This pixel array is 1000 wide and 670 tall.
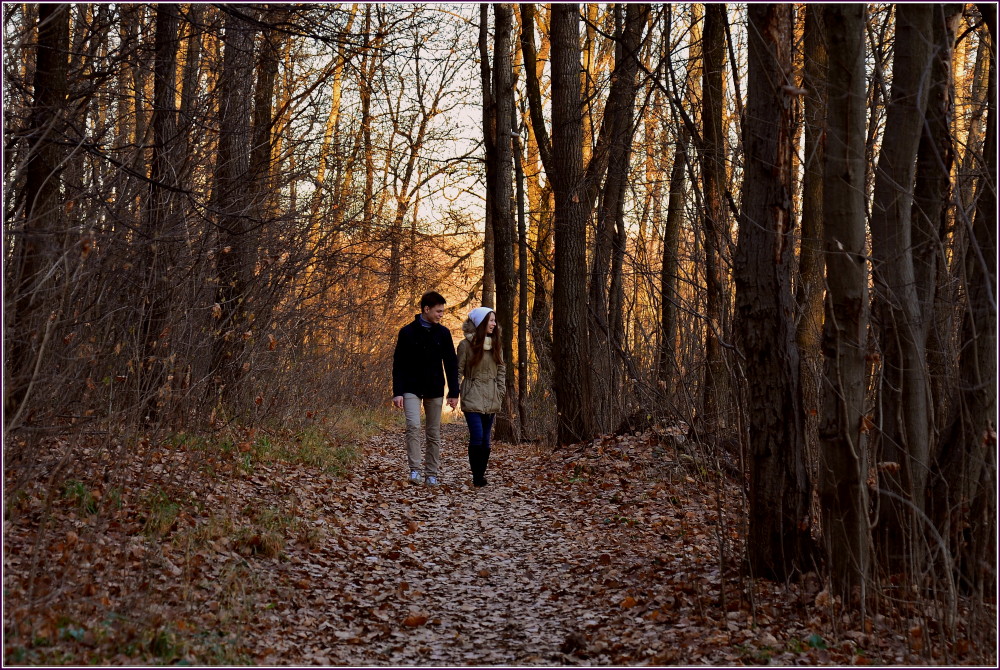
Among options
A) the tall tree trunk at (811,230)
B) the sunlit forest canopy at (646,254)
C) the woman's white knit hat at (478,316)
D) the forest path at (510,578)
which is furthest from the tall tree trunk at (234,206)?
the tall tree trunk at (811,230)

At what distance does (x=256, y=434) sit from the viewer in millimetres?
10508

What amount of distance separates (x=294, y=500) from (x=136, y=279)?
2.73m

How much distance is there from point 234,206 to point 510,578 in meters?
5.92

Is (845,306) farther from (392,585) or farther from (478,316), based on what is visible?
(478,316)

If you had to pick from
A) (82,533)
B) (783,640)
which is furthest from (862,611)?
(82,533)

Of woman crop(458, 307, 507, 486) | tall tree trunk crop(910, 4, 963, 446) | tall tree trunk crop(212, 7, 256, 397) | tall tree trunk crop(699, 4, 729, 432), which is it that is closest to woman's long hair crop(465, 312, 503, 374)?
woman crop(458, 307, 507, 486)

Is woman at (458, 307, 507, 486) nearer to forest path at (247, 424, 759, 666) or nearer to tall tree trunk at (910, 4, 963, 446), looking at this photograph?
forest path at (247, 424, 759, 666)

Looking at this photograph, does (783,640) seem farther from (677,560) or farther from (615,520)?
(615,520)

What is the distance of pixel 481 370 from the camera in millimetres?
9914

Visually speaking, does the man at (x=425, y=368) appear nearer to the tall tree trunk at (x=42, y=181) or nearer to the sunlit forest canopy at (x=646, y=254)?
the sunlit forest canopy at (x=646, y=254)

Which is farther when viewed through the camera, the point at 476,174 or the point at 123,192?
the point at 476,174

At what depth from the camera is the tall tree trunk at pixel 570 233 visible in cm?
1221

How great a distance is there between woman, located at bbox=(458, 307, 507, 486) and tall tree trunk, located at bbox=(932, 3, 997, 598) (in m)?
5.42

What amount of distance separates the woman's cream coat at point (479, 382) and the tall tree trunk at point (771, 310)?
15.0 feet
